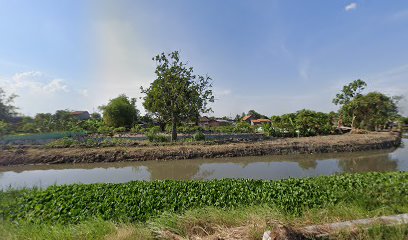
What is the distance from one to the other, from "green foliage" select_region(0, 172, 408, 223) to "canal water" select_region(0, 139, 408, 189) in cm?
464

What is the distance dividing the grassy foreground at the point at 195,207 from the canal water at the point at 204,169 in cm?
471

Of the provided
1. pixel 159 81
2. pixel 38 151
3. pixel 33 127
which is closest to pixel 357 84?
pixel 159 81

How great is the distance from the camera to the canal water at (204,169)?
11.8 meters

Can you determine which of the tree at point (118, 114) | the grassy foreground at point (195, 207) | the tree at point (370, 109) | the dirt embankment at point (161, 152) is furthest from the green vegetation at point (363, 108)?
the tree at point (118, 114)

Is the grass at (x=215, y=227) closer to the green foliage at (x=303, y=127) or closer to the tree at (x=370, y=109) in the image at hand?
the green foliage at (x=303, y=127)

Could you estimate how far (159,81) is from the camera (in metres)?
22.0

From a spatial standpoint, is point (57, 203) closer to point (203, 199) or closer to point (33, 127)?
point (203, 199)

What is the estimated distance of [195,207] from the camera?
5590 mm

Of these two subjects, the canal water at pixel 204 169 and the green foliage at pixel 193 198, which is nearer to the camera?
the green foliage at pixel 193 198

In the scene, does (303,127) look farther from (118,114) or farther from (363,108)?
(118,114)

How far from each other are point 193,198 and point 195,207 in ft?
1.23

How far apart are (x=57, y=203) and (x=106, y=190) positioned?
1296 millimetres

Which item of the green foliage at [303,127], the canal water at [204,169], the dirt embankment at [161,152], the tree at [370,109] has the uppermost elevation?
the tree at [370,109]

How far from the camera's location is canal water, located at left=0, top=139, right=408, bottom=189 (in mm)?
11828
